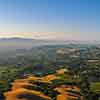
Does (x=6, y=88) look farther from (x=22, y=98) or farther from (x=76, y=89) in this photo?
(x=76, y=89)

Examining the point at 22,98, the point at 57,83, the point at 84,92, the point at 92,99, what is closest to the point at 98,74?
the point at 57,83

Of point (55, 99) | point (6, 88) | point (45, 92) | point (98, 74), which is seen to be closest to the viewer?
point (55, 99)

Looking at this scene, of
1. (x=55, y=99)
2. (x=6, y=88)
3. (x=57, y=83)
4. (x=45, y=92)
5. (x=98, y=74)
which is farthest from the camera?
(x=98, y=74)

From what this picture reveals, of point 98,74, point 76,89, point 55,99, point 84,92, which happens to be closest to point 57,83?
point 76,89

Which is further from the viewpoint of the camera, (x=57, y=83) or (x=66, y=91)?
(x=57, y=83)

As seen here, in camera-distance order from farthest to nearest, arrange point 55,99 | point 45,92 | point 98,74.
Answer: point 98,74
point 45,92
point 55,99

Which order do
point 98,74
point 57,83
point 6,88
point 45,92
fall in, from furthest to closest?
point 98,74 → point 57,83 → point 6,88 → point 45,92

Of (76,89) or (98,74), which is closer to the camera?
(76,89)

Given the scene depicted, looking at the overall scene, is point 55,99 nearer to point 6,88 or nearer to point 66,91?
point 66,91
